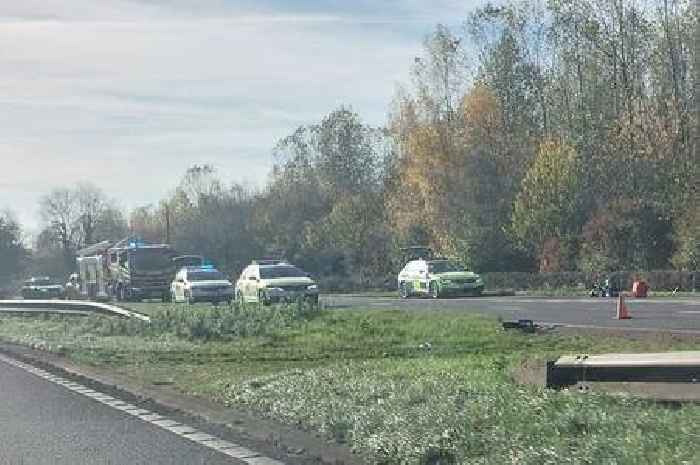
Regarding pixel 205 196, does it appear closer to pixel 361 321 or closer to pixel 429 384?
pixel 361 321

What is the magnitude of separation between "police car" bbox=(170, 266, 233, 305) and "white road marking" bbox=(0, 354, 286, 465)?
23.8 metres

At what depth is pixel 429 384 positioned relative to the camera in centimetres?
1141

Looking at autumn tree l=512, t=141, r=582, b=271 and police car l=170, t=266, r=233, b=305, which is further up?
autumn tree l=512, t=141, r=582, b=271

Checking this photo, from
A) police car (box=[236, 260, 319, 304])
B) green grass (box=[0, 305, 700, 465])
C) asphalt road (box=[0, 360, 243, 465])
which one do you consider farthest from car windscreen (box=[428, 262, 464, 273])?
asphalt road (box=[0, 360, 243, 465])

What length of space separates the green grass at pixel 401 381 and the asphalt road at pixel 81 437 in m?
1.20

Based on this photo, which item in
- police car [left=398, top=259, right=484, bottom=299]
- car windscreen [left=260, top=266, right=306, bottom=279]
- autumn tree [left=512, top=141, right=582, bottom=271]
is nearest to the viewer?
car windscreen [left=260, top=266, right=306, bottom=279]

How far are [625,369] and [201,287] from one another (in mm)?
32004

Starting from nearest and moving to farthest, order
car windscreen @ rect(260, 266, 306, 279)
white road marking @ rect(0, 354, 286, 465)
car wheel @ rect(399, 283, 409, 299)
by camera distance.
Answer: white road marking @ rect(0, 354, 286, 465), car windscreen @ rect(260, 266, 306, 279), car wheel @ rect(399, 283, 409, 299)

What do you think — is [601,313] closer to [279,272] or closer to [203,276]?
[279,272]

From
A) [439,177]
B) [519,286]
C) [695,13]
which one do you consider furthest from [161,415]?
[439,177]

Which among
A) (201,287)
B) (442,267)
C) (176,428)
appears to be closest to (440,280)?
(442,267)

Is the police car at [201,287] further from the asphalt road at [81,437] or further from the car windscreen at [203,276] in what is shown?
the asphalt road at [81,437]

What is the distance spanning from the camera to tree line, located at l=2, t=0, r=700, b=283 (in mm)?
51594

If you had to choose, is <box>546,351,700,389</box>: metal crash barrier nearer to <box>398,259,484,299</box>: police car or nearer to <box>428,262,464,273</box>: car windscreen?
<box>398,259,484,299</box>: police car
